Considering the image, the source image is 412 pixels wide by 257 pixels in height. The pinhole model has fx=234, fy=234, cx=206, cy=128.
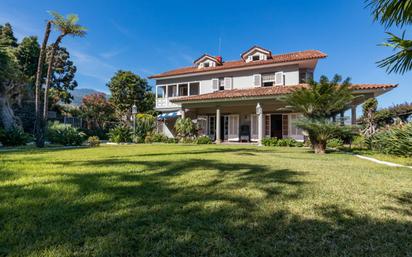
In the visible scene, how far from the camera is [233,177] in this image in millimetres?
5141

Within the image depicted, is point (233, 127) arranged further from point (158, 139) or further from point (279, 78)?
point (158, 139)

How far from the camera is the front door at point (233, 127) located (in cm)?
2159

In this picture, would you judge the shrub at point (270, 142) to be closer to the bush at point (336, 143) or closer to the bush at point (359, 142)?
the bush at point (336, 143)

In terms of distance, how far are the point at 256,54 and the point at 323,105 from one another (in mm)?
12282

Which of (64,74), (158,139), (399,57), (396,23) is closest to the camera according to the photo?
(399,57)

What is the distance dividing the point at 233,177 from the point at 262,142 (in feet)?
40.7

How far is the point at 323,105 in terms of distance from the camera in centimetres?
1163

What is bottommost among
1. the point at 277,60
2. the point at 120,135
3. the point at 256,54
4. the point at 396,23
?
the point at 120,135

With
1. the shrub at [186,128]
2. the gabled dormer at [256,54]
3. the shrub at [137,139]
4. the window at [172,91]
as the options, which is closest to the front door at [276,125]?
the gabled dormer at [256,54]

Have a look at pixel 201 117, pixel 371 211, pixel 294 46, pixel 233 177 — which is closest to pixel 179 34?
pixel 201 117

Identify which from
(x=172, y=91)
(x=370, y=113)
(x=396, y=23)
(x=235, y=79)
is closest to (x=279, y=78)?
(x=235, y=79)

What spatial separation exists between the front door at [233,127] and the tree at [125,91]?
53.5ft

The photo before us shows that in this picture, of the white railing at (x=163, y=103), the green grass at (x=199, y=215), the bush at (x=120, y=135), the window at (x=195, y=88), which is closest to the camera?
the green grass at (x=199, y=215)

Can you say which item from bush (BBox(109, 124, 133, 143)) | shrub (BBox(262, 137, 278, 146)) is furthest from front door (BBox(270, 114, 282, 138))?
bush (BBox(109, 124, 133, 143))
